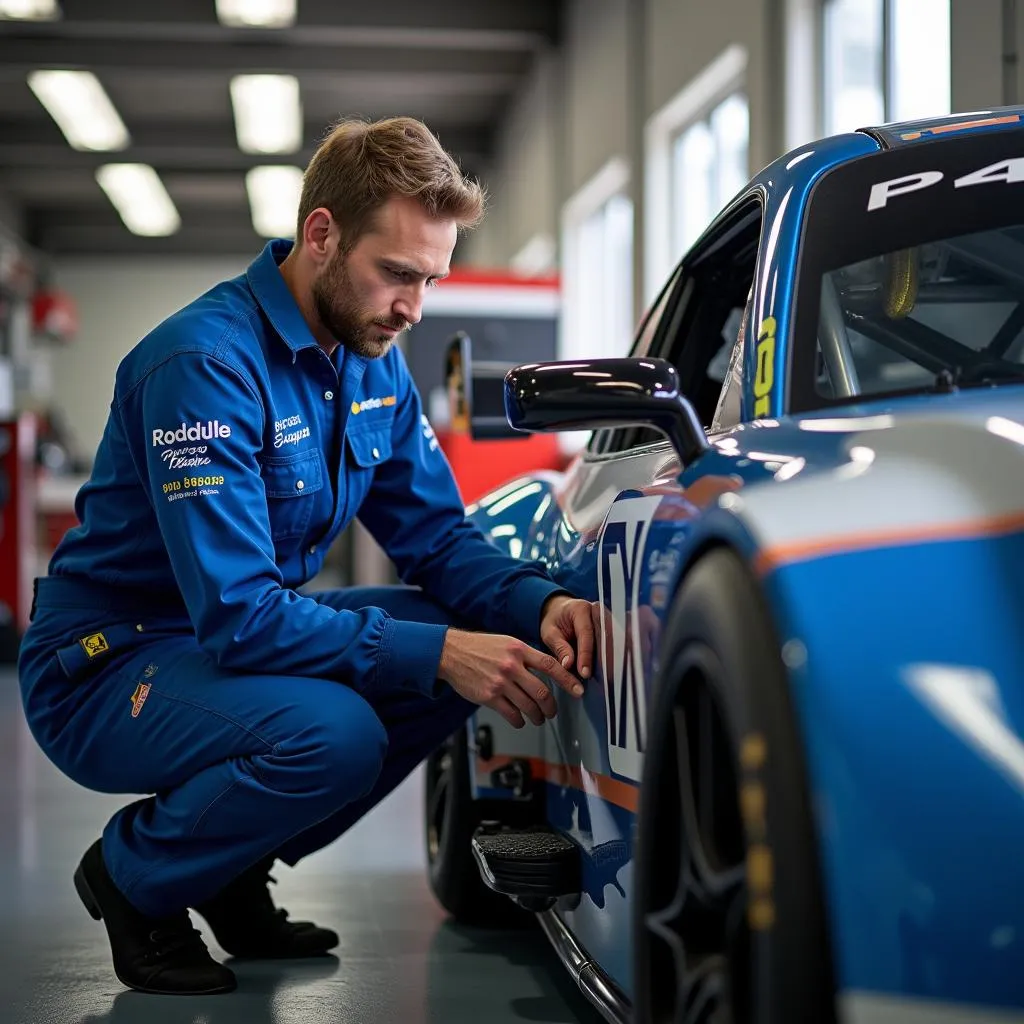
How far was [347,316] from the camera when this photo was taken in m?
2.46

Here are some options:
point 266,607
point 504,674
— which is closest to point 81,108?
point 266,607

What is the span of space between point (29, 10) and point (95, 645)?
363 inches

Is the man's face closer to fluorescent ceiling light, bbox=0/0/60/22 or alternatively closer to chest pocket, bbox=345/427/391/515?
chest pocket, bbox=345/427/391/515

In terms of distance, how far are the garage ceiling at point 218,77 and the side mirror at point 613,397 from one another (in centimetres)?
965

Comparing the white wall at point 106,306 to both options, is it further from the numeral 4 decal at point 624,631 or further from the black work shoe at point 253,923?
the numeral 4 decal at point 624,631

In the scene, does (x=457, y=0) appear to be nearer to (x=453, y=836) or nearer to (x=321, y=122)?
(x=321, y=122)

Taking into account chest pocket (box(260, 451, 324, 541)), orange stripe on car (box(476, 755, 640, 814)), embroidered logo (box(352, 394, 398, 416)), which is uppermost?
embroidered logo (box(352, 394, 398, 416))

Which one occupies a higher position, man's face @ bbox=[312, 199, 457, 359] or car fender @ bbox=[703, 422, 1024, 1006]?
man's face @ bbox=[312, 199, 457, 359]

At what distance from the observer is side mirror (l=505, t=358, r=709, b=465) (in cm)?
163

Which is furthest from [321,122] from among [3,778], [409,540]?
[409,540]

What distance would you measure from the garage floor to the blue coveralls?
0.18m

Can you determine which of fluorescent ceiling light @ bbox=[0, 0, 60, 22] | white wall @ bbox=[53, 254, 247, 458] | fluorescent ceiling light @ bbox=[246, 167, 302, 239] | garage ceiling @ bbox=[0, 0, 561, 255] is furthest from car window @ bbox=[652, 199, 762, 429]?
white wall @ bbox=[53, 254, 247, 458]

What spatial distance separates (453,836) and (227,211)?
16.9m

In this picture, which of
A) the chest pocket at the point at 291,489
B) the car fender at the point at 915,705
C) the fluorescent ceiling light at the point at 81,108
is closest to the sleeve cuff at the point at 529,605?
the chest pocket at the point at 291,489
